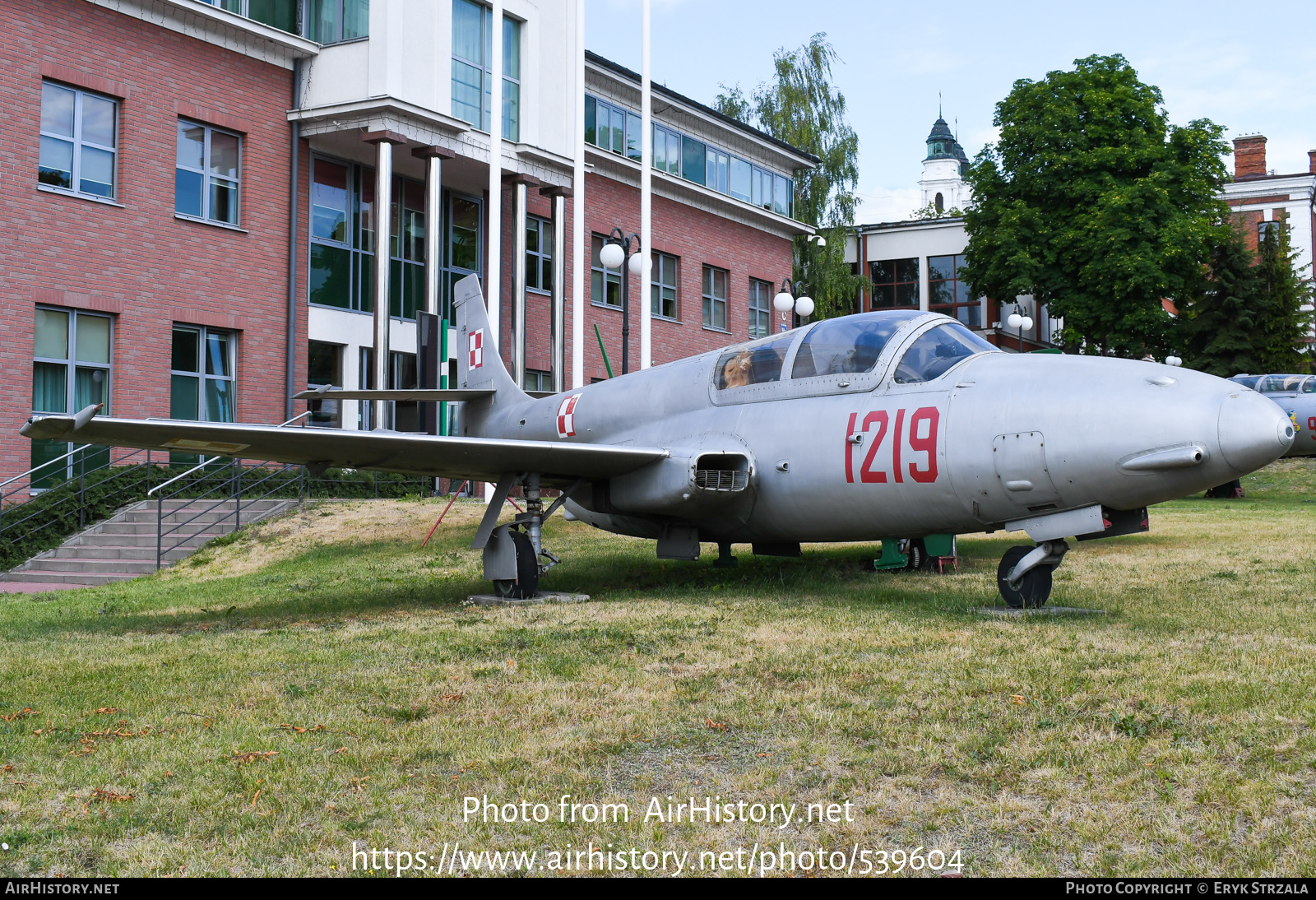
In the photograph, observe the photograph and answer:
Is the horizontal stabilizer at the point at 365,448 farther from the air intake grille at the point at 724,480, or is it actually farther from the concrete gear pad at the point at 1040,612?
the concrete gear pad at the point at 1040,612

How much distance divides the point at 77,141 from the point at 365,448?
13.8 m

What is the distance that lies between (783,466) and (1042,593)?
2.38 meters

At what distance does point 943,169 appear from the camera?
354 ft

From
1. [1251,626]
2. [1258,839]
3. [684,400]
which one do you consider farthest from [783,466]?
[1258,839]

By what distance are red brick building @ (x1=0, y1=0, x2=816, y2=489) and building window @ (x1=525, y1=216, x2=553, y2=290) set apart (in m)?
0.07

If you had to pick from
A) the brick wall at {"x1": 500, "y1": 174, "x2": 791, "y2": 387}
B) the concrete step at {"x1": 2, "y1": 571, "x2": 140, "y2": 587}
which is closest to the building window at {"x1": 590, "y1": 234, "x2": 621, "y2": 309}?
the brick wall at {"x1": 500, "y1": 174, "x2": 791, "y2": 387}

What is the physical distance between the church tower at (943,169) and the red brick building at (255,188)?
8468 centimetres

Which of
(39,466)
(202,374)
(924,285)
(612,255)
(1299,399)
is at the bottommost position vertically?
(39,466)

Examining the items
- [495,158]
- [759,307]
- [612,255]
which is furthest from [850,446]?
[759,307]

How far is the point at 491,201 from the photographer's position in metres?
22.6

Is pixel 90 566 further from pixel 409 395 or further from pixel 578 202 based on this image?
pixel 578 202

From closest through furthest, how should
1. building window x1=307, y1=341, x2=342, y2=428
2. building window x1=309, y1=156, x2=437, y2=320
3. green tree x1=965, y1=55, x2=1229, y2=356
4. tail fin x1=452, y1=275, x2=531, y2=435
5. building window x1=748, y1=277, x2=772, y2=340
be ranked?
tail fin x1=452, y1=275, x2=531, y2=435 → building window x1=307, y1=341, x2=342, y2=428 → building window x1=309, y1=156, x2=437, y2=320 → green tree x1=965, y1=55, x2=1229, y2=356 → building window x1=748, y1=277, x2=772, y2=340

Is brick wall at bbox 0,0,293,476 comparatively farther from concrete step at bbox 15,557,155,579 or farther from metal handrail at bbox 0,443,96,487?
concrete step at bbox 15,557,155,579

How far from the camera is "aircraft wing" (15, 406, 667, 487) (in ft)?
27.3
